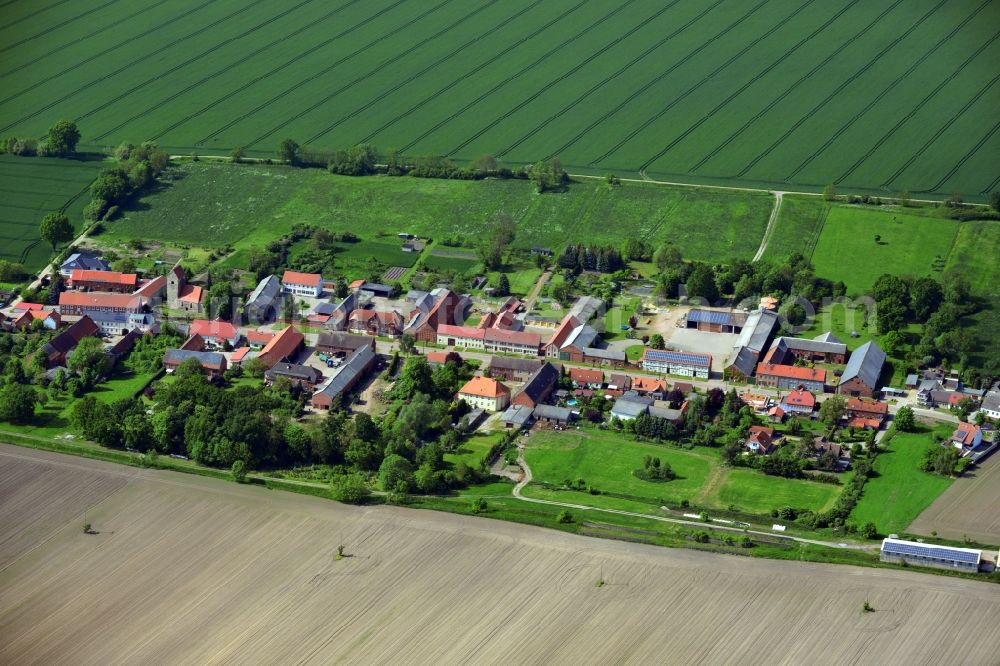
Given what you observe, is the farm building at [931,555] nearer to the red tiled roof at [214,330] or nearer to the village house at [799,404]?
the village house at [799,404]

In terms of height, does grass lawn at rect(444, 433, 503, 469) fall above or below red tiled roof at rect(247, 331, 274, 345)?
below

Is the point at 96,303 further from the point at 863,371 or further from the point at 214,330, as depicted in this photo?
the point at 863,371

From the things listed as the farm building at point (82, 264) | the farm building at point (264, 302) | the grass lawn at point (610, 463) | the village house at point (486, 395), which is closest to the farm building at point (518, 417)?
the village house at point (486, 395)

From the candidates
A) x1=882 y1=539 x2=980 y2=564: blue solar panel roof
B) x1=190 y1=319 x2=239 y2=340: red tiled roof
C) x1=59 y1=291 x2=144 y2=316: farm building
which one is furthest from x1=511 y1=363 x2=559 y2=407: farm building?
x1=59 y1=291 x2=144 y2=316: farm building

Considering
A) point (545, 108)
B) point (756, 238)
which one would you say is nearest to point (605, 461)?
point (756, 238)

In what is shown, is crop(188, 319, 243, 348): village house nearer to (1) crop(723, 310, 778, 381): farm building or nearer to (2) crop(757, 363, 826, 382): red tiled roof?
(1) crop(723, 310, 778, 381): farm building

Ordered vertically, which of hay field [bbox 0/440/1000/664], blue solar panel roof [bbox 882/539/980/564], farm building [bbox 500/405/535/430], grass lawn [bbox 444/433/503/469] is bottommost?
hay field [bbox 0/440/1000/664]
